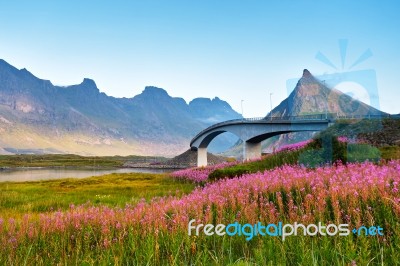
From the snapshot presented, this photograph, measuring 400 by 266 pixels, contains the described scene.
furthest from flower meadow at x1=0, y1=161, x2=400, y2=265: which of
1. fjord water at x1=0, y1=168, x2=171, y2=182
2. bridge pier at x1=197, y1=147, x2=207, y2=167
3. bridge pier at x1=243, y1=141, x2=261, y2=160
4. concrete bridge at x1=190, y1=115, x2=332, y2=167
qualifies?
bridge pier at x1=197, y1=147, x2=207, y2=167

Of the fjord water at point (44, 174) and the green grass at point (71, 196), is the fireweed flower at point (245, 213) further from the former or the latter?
the fjord water at point (44, 174)

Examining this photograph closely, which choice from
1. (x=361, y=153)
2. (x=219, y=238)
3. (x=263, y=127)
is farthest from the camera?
(x=263, y=127)

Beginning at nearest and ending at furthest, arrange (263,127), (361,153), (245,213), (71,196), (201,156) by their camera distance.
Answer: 1. (245,213)
2. (361,153)
3. (71,196)
4. (263,127)
5. (201,156)

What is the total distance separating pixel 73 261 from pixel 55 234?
1837 mm

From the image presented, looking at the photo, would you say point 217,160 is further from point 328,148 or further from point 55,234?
point 55,234

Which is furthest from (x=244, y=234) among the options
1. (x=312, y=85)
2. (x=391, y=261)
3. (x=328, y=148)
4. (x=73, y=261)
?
(x=312, y=85)

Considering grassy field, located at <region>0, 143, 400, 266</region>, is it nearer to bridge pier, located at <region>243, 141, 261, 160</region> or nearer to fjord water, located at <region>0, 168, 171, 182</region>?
fjord water, located at <region>0, 168, 171, 182</region>

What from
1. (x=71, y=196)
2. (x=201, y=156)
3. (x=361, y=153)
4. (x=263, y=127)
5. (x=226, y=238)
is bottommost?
(x=71, y=196)

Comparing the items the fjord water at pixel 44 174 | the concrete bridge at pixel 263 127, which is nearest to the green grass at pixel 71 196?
the concrete bridge at pixel 263 127

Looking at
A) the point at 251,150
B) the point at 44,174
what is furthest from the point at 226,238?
the point at 44,174

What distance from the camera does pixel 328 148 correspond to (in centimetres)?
1848

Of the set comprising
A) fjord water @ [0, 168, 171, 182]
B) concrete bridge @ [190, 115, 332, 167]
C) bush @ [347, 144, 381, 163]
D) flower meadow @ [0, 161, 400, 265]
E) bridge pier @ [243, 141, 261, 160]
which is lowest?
fjord water @ [0, 168, 171, 182]

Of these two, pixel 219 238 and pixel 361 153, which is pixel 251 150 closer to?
pixel 361 153

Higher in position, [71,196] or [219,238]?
[219,238]
